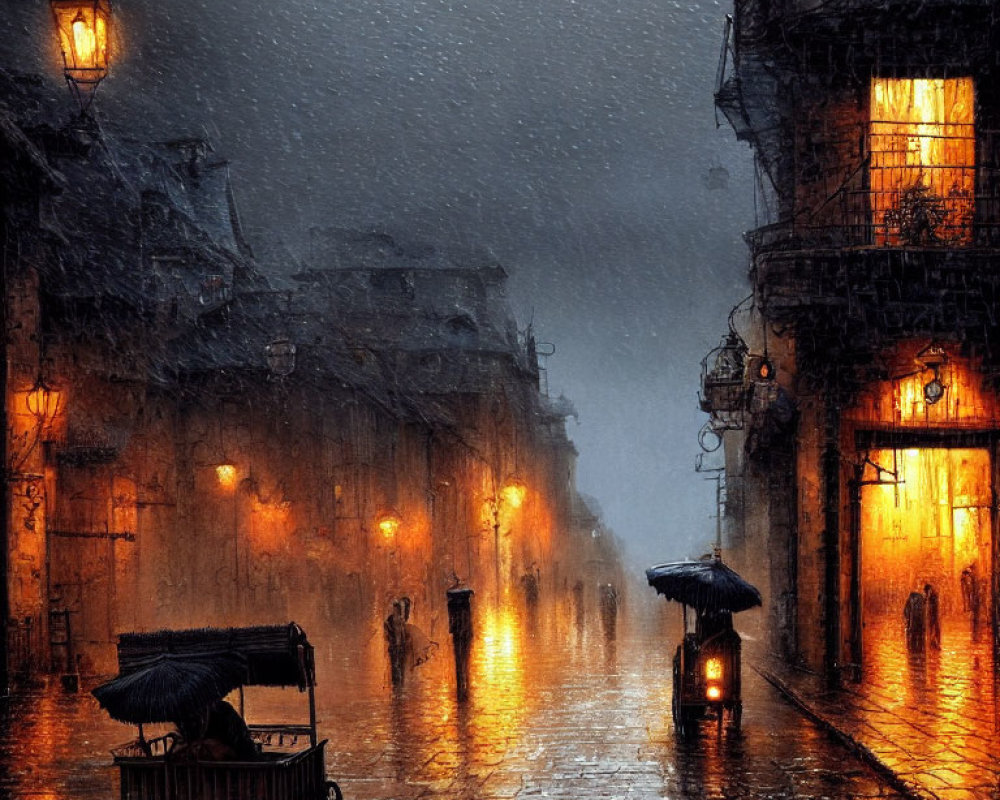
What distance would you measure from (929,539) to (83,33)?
75.9 feet

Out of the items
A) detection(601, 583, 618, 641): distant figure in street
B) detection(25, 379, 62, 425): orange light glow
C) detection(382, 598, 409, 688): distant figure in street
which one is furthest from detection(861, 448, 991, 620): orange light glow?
detection(25, 379, 62, 425): orange light glow

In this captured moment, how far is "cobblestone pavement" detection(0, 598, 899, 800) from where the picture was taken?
1267 centimetres

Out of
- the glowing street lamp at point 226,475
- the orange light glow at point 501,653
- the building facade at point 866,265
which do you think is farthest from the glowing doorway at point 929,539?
the glowing street lamp at point 226,475

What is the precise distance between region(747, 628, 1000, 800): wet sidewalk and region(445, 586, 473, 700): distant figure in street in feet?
15.4

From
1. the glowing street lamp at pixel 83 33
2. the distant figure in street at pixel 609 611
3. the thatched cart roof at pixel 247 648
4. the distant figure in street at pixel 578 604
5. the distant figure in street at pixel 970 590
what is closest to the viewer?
the thatched cart roof at pixel 247 648

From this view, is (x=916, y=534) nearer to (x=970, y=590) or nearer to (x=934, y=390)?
(x=970, y=590)

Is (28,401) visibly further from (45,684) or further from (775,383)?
(775,383)

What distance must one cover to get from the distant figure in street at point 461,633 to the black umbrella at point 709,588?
13.8 feet

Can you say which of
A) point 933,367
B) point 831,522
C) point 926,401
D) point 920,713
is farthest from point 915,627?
point 920,713

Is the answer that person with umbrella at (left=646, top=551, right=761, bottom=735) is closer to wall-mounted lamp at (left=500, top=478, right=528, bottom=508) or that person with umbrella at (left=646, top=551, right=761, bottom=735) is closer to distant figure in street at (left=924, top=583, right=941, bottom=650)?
distant figure in street at (left=924, top=583, right=941, bottom=650)

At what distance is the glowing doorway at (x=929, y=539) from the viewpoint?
Answer: 30.0 metres

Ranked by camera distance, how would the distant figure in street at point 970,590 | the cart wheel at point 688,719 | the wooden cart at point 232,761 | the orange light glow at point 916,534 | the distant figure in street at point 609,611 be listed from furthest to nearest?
the orange light glow at point 916,534 < the distant figure in street at point 970,590 < the distant figure in street at point 609,611 < the cart wheel at point 688,719 < the wooden cart at point 232,761

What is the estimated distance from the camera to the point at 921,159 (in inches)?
874

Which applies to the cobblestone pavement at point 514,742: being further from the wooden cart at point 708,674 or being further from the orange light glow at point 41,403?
the orange light glow at point 41,403
